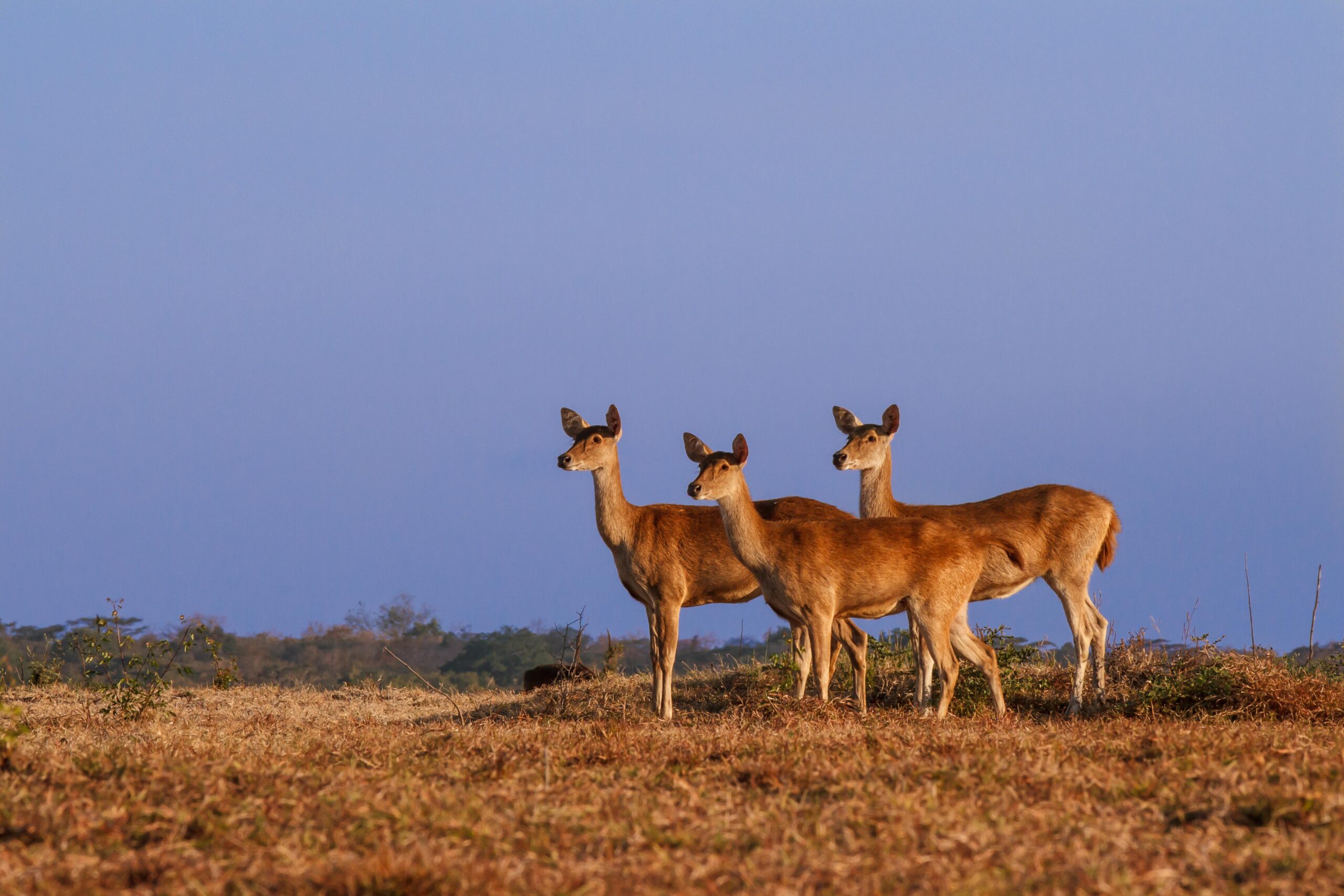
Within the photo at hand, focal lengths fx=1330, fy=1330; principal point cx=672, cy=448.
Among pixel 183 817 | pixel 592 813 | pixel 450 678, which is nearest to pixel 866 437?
pixel 592 813

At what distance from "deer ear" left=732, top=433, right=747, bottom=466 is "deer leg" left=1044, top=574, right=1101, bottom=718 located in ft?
10.9

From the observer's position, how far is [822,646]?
10555 mm

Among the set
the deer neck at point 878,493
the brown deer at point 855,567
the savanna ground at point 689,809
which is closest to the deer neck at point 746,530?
the brown deer at point 855,567

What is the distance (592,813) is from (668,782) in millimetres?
847

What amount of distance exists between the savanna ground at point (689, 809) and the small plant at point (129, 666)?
3938 mm

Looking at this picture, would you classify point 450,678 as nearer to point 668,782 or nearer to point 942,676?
point 942,676

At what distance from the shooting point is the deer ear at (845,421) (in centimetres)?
1389

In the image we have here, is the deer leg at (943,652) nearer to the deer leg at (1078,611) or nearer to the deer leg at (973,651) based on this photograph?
the deer leg at (973,651)

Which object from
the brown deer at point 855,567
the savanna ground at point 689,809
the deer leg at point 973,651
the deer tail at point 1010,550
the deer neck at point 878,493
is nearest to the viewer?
the savanna ground at point 689,809

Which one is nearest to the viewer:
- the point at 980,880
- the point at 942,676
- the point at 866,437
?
the point at 980,880

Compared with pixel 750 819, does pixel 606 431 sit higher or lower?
higher

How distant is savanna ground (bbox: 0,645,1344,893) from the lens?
4680mm

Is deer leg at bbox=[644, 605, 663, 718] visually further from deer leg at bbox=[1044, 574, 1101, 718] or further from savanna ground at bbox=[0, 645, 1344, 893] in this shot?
deer leg at bbox=[1044, 574, 1101, 718]

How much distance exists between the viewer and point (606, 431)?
12.5 metres
